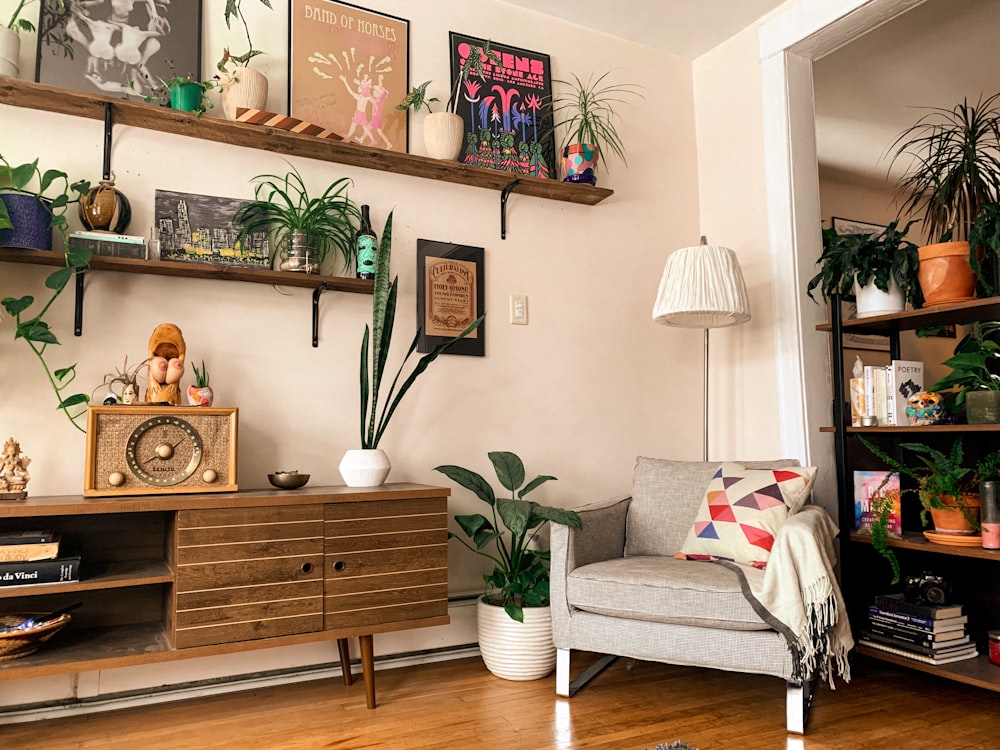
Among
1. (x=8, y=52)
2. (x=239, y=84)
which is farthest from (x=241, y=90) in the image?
(x=8, y=52)

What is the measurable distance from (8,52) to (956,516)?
3.22 metres

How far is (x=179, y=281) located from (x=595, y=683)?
1.92 meters

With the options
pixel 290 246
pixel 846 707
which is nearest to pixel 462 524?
pixel 290 246

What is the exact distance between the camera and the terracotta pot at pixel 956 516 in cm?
238

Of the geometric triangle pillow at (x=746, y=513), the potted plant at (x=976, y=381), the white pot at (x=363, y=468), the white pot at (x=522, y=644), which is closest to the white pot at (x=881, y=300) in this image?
the potted plant at (x=976, y=381)

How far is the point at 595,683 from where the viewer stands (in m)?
2.54

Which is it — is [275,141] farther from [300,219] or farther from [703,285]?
[703,285]

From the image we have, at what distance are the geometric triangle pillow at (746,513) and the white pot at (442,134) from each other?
1580 millimetres

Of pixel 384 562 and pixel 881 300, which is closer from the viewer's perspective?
pixel 384 562

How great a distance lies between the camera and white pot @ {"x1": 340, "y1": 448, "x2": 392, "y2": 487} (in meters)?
2.39

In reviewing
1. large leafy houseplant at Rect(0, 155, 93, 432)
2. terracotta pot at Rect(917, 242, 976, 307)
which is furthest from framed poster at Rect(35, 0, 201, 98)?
terracotta pot at Rect(917, 242, 976, 307)

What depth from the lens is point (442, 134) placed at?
113 inches

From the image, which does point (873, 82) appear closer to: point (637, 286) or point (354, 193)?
point (637, 286)

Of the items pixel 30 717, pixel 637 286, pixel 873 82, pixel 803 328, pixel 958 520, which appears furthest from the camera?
pixel 873 82
